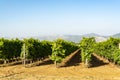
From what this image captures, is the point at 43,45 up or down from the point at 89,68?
up

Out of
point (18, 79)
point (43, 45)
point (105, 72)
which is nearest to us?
point (18, 79)

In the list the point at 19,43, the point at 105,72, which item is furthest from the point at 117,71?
the point at 19,43

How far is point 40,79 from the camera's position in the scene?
51.4 metres

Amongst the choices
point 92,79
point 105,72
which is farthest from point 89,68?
point 92,79

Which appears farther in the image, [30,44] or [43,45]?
[43,45]

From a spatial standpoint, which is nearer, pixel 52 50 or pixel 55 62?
pixel 55 62

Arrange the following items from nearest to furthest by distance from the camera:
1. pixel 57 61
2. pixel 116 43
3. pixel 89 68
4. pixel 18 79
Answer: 1. pixel 18 79
2. pixel 89 68
3. pixel 57 61
4. pixel 116 43

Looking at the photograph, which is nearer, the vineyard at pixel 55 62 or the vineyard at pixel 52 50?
the vineyard at pixel 55 62

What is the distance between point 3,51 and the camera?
262 ft

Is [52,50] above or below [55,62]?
above

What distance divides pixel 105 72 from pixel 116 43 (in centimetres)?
2857

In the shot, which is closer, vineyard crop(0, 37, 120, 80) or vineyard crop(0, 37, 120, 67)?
vineyard crop(0, 37, 120, 80)

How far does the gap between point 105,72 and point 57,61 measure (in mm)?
17412

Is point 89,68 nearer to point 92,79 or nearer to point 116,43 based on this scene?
point 92,79
